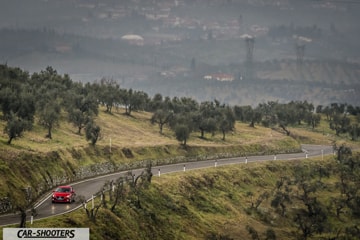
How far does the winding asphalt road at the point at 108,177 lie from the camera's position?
68475mm

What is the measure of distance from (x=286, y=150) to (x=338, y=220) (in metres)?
48.6

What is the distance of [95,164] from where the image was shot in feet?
340

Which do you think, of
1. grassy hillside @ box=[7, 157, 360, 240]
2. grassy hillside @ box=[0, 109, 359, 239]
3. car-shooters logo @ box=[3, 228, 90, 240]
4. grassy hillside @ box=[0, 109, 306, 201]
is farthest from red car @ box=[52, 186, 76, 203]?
car-shooters logo @ box=[3, 228, 90, 240]

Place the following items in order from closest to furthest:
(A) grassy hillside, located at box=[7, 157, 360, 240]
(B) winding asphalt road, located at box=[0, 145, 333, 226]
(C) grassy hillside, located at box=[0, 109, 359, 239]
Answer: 1. (B) winding asphalt road, located at box=[0, 145, 333, 226]
2. (A) grassy hillside, located at box=[7, 157, 360, 240]
3. (C) grassy hillside, located at box=[0, 109, 359, 239]

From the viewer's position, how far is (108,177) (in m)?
97.1

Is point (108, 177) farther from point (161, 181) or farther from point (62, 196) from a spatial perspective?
point (62, 196)

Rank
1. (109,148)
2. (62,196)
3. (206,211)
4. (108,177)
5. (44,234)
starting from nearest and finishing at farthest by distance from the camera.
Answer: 1. (44,234)
2. (62,196)
3. (108,177)
4. (206,211)
5. (109,148)

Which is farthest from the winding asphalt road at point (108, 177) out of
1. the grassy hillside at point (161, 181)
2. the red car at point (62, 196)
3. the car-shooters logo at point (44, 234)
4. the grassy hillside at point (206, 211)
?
the car-shooters logo at point (44, 234)

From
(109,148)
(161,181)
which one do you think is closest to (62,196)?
(161,181)

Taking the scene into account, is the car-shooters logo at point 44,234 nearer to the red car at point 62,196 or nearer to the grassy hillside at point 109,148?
the grassy hillside at point 109,148

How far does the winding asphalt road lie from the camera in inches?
2696

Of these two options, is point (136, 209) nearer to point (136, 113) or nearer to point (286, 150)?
point (286, 150)

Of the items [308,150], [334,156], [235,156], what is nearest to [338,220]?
[235,156]

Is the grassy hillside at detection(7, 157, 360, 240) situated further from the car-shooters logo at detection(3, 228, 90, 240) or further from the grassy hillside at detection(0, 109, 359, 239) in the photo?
the car-shooters logo at detection(3, 228, 90, 240)
